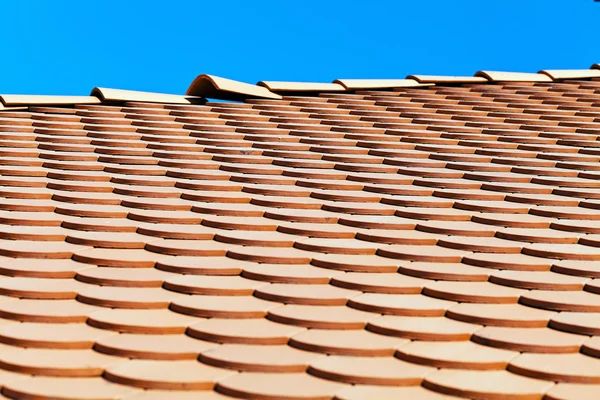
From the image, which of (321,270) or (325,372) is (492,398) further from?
(321,270)

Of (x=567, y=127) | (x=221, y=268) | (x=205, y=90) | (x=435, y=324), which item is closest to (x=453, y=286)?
(x=435, y=324)

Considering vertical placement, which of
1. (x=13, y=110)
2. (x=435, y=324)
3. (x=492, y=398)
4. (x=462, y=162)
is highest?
(x=13, y=110)

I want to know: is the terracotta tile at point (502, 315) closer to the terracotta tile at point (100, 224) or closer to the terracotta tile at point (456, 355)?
the terracotta tile at point (456, 355)

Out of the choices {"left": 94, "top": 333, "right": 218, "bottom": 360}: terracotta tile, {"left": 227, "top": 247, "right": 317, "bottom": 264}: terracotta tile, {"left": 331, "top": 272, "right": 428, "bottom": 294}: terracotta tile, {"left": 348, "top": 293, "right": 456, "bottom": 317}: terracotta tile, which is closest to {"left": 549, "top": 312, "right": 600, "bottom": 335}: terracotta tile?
{"left": 348, "top": 293, "right": 456, "bottom": 317}: terracotta tile

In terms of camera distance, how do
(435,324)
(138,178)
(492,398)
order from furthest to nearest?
(138,178) → (435,324) → (492,398)

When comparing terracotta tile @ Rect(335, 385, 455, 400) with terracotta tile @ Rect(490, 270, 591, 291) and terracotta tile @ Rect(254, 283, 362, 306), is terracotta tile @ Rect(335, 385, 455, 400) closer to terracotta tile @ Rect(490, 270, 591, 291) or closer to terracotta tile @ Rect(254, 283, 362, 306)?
terracotta tile @ Rect(254, 283, 362, 306)

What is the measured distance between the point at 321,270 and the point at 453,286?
2.07 feet

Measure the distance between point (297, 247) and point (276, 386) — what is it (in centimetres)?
152

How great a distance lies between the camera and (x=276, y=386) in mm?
3098

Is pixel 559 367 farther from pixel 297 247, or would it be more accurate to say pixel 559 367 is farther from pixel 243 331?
pixel 297 247

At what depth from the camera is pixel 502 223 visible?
4.90m

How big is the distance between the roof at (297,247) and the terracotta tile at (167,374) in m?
0.01

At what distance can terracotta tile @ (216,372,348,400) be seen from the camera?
3.03m

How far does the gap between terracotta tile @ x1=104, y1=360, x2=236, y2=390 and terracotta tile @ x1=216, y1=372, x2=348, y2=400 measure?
0.07 m
